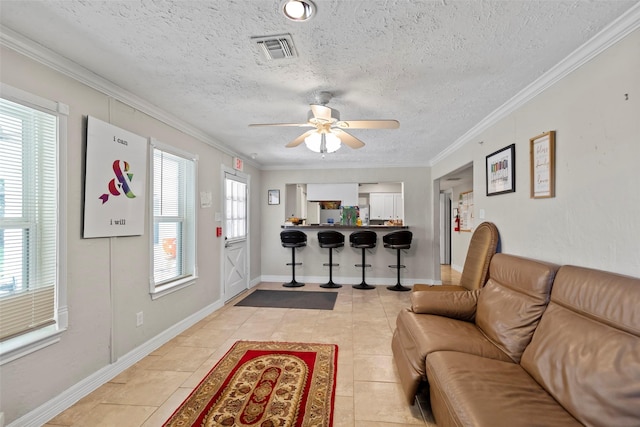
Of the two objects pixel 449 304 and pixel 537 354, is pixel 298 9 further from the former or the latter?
pixel 449 304

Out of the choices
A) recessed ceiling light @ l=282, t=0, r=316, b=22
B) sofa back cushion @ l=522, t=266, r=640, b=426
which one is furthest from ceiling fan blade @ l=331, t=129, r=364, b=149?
sofa back cushion @ l=522, t=266, r=640, b=426

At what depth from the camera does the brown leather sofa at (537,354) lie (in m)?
1.20

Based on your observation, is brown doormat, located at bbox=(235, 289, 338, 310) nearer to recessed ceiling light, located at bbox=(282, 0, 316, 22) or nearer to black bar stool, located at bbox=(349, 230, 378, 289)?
black bar stool, located at bbox=(349, 230, 378, 289)

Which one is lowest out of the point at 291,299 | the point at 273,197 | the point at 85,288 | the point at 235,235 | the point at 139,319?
the point at 291,299

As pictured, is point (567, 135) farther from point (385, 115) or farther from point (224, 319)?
point (224, 319)

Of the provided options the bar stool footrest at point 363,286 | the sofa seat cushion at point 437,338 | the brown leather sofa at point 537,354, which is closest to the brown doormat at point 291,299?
the bar stool footrest at point 363,286

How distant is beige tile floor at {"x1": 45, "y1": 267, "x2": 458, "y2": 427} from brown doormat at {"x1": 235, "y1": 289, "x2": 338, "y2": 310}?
20 centimetres

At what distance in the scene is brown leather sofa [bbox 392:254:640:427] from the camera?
120 centimetres

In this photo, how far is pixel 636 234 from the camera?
4.93 feet

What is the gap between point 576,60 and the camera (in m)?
1.84

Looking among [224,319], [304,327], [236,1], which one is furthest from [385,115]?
[224,319]

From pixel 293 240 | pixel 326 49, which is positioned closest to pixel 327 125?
pixel 326 49

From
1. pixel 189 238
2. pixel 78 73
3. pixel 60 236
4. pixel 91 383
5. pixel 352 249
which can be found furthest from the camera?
pixel 352 249

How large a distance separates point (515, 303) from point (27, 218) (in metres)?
3.21
